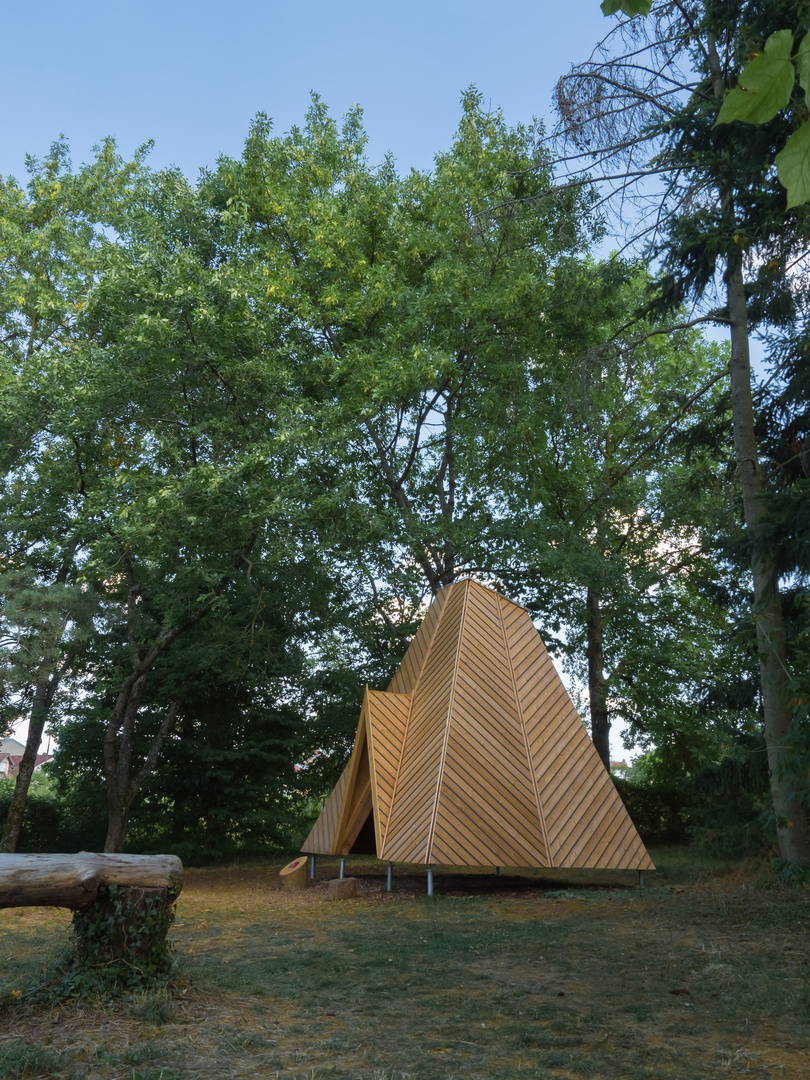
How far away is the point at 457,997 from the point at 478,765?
17.6ft

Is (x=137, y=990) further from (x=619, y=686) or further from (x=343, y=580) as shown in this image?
(x=619, y=686)

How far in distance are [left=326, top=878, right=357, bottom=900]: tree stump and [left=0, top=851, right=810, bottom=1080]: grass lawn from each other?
1.23 metres

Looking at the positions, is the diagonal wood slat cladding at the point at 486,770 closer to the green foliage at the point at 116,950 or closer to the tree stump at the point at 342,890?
the tree stump at the point at 342,890

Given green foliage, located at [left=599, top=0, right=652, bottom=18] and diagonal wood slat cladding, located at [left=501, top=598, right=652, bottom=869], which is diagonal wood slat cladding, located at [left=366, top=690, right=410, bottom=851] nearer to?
diagonal wood slat cladding, located at [left=501, top=598, right=652, bottom=869]

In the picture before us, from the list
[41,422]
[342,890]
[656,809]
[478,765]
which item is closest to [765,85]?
[478,765]

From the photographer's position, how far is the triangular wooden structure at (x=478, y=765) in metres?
9.71

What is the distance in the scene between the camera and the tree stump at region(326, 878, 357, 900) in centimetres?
1024

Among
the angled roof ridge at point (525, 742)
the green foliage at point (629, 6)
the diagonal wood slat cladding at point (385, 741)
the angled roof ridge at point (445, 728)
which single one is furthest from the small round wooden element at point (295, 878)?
the green foliage at point (629, 6)

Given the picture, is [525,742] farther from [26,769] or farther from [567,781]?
[26,769]

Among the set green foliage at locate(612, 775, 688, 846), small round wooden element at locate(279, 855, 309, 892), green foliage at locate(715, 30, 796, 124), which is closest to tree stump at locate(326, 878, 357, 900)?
small round wooden element at locate(279, 855, 309, 892)

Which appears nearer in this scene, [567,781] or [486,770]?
[486,770]

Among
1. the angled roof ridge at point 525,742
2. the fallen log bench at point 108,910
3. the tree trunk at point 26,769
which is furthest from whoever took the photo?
the tree trunk at point 26,769

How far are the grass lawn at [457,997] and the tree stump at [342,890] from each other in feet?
4.04

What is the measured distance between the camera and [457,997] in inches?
195
